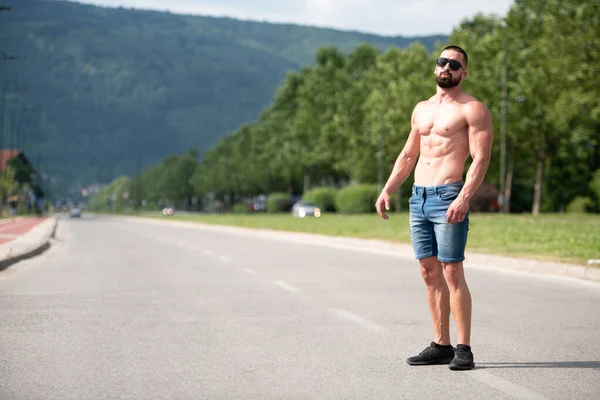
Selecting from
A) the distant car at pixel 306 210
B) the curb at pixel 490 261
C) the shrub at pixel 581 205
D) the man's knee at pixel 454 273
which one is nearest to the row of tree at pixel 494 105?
the shrub at pixel 581 205

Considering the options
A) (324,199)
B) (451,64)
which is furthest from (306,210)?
(451,64)

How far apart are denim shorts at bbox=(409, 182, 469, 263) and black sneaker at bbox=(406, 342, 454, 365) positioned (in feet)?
2.37

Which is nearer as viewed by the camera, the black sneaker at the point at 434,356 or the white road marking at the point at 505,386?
the white road marking at the point at 505,386

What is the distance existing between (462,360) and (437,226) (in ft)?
3.24

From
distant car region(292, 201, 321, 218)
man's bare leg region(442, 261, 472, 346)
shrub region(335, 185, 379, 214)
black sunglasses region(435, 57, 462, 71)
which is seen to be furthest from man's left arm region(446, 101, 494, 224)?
distant car region(292, 201, 321, 218)

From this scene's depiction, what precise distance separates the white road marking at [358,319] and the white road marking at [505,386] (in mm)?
2418

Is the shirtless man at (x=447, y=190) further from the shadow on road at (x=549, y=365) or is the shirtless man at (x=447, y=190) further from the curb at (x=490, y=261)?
the curb at (x=490, y=261)

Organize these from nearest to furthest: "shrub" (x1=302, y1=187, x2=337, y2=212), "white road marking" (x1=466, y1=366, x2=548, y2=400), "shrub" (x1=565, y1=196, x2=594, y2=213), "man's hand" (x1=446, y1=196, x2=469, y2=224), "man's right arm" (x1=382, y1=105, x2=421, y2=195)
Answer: "white road marking" (x1=466, y1=366, x2=548, y2=400)
"man's hand" (x1=446, y1=196, x2=469, y2=224)
"man's right arm" (x1=382, y1=105, x2=421, y2=195)
"shrub" (x1=565, y1=196, x2=594, y2=213)
"shrub" (x1=302, y1=187, x2=337, y2=212)

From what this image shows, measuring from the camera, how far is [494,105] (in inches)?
2416

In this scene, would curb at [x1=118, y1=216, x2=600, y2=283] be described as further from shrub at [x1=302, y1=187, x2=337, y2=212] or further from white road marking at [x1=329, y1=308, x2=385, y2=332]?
shrub at [x1=302, y1=187, x2=337, y2=212]

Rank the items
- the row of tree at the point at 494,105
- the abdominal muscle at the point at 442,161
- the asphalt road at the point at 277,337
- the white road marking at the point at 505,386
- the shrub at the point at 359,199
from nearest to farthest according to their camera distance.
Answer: the white road marking at the point at 505,386
the asphalt road at the point at 277,337
the abdominal muscle at the point at 442,161
the row of tree at the point at 494,105
the shrub at the point at 359,199

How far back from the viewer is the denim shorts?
6.93 m

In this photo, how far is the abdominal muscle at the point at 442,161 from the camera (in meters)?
7.04

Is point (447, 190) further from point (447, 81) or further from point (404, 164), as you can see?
point (447, 81)
